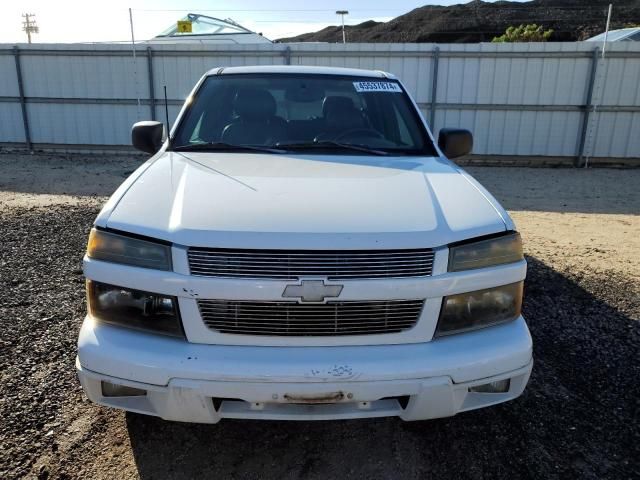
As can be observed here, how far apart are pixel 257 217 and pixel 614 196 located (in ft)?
29.1

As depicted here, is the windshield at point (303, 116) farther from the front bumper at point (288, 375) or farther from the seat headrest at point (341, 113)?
the front bumper at point (288, 375)

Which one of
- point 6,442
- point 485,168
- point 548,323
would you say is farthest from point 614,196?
point 6,442

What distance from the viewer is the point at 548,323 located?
3947mm

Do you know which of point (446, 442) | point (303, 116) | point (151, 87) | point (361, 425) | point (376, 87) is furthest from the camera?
point (151, 87)

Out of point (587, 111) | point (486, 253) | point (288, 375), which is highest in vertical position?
point (486, 253)

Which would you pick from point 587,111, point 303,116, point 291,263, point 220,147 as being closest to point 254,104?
point 303,116

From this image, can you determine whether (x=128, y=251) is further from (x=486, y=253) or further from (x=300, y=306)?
(x=486, y=253)

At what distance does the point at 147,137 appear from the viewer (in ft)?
11.6

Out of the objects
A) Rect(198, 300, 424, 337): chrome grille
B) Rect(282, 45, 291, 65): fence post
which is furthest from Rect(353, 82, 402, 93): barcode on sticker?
Rect(282, 45, 291, 65): fence post

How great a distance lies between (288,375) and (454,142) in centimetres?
228

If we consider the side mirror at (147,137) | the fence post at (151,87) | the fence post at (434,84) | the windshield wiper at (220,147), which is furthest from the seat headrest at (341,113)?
the fence post at (151,87)

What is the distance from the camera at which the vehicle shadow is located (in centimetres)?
239

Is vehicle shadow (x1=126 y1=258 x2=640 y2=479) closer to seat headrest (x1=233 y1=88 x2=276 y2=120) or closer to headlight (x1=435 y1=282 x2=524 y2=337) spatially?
headlight (x1=435 y1=282 x2=524 y2=337)

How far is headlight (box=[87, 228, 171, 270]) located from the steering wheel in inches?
63.9
